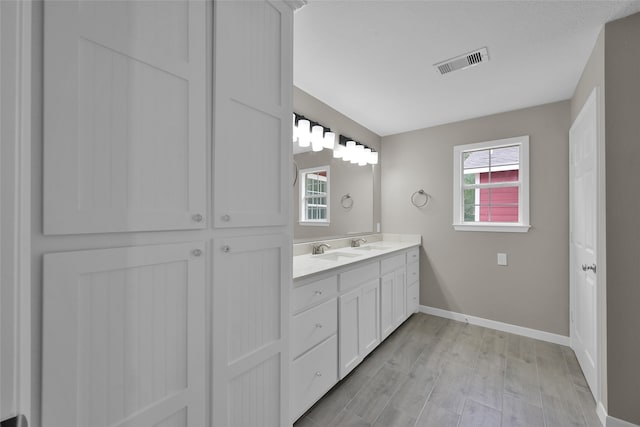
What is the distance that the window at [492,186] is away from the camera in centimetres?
292

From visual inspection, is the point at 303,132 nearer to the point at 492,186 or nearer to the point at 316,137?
the point at 316,137

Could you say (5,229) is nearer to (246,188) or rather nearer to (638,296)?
(246,188)

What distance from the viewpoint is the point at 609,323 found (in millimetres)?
1621

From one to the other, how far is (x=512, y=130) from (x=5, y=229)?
3714mm

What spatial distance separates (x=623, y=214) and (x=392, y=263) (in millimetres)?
1620

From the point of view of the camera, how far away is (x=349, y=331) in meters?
2.05

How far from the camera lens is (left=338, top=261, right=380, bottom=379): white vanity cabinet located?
198 centimetres

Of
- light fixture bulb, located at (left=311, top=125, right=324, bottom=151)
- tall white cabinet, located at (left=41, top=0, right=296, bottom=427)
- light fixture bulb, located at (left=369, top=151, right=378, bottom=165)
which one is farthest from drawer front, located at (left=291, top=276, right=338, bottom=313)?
light fixture bulb, located at (left=369, top=151, right=378, bottom=165)

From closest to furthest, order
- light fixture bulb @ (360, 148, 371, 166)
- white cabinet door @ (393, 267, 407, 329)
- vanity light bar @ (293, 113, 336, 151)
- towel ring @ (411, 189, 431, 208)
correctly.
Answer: vanity light bar @ (293, 113, 336, 151) < white cabinet door @ (393, 267, 407, 329) < light fixture bulb @ (360, 148, 371, 166) < towel ring @ (411, 189, 431, 208)

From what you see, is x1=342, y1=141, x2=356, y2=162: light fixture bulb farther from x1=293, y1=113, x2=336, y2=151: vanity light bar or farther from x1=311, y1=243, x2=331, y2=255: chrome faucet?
x1=311, y1=243, x2=331, y2=255: chrome faucet

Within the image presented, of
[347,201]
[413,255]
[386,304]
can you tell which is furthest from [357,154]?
[386,304]

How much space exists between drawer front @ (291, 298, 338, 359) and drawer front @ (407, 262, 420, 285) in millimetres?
1556

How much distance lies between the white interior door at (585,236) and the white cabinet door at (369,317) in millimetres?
1441

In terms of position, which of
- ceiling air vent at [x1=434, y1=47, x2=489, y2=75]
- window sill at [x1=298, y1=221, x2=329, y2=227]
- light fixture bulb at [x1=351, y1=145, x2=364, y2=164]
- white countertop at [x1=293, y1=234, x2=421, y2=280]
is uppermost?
ceiling air vent at [x1=434, y1=47, x2=489, y2=75]
